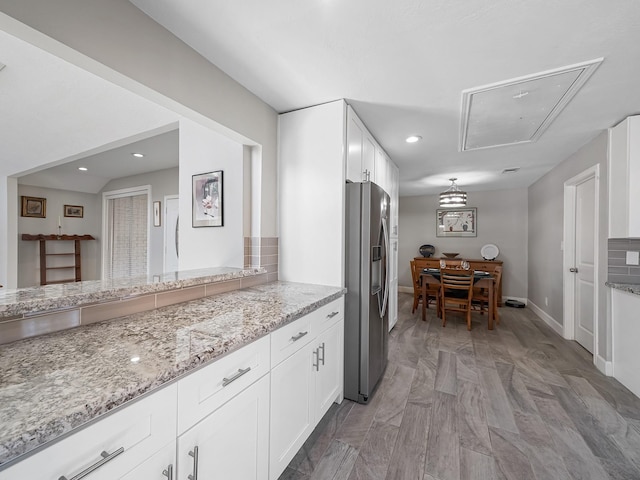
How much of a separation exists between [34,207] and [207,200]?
4.53m

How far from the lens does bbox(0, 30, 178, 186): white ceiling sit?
66.5 inches

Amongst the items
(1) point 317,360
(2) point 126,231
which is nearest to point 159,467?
(1) point 317,360

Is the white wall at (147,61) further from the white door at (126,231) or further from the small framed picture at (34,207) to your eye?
the small framed picture at (34,207)

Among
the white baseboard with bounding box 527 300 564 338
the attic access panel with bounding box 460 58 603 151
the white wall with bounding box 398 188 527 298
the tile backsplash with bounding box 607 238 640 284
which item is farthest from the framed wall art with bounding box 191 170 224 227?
the white wall with bounding box 398 188 527 298

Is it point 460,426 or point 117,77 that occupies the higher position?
point 117,77

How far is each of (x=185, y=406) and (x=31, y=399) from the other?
0.37 m

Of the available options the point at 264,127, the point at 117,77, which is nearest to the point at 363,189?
the point at 264,127

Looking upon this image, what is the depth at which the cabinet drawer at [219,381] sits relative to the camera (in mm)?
855

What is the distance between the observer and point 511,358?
2855 mm

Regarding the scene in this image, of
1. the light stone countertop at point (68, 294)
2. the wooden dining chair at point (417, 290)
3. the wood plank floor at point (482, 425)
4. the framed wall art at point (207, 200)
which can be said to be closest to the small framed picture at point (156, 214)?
the framed wall art at point (207, 200)

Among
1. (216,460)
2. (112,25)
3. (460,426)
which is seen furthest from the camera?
(460,426)

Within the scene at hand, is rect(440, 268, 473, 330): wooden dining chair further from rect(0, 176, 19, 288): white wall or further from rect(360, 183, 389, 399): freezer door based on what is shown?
rect(0, 176, 19, 288): white wall

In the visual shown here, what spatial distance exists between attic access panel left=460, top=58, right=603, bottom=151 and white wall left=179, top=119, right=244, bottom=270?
1.89 metres

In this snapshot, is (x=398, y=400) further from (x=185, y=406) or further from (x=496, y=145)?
(x=496, y=145)
